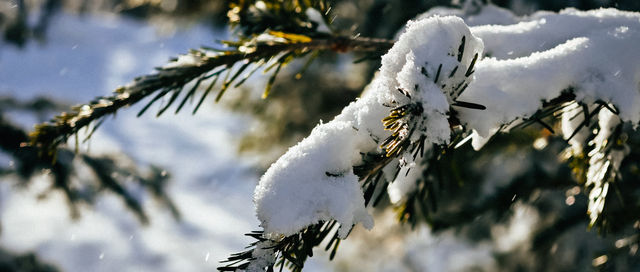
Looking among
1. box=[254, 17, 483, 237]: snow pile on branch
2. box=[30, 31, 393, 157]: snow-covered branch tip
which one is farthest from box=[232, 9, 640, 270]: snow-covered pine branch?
box=[30, 31, 393, 157]: snow-covered branch tip

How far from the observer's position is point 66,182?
6.85 ft

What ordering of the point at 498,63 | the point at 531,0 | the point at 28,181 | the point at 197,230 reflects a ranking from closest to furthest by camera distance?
the point at 498,63 → the point at 531,0 → the point at 28,181 → the point at 197,230

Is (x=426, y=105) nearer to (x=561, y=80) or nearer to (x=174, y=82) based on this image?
(x=561, y=80)

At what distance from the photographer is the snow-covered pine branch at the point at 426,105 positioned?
47cm

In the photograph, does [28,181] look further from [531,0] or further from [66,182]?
[531,0]

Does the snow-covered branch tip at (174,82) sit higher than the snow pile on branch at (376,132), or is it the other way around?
the snow-covered branch tip at (174,82)

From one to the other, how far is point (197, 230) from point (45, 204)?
586 inches

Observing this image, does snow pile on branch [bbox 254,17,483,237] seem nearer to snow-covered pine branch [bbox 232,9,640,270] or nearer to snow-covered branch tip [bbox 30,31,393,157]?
snow-covered pine branch [bbox 232,9,640,270]

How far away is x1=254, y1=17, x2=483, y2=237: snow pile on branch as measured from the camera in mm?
460

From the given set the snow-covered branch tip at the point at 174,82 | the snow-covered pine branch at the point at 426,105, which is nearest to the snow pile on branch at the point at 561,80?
the snow-covered pine branch at the point at 426,105

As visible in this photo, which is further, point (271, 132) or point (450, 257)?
point (450, 257)

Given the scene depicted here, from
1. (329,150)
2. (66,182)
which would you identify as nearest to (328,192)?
(329,150)

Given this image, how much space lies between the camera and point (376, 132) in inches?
21.5

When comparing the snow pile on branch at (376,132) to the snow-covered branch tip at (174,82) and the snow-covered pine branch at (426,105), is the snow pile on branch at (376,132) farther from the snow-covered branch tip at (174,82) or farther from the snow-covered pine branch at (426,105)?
the snow-covered branch tip at (174,82)
